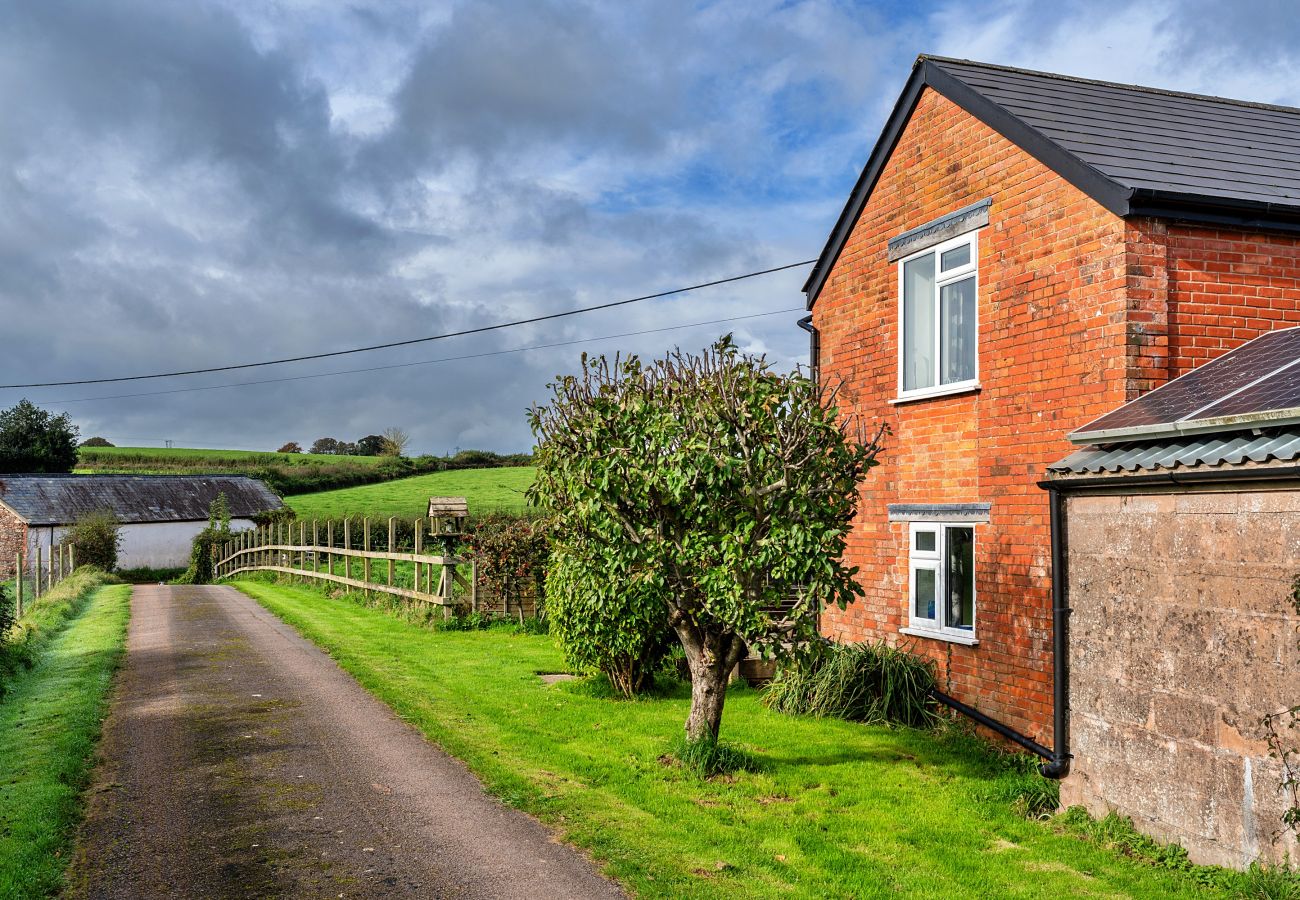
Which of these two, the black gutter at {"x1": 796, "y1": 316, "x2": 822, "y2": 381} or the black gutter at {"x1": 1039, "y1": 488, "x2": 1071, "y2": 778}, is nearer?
the black gutter at {"x1": 1039, "y1": 488, "x2": 1071, "y2": 778}

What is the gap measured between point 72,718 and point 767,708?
26.0 ft

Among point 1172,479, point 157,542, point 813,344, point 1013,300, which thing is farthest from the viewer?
point 157,542

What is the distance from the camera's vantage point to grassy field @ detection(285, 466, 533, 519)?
165 feet

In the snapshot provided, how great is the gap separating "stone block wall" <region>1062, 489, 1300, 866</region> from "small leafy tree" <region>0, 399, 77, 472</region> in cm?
7843

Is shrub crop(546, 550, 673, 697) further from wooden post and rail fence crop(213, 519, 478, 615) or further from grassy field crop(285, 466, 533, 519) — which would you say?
grassy field crop(285, 466, 533, 519)

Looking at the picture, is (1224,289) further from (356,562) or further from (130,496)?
(130,496)

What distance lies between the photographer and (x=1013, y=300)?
10344mm

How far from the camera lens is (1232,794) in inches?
255

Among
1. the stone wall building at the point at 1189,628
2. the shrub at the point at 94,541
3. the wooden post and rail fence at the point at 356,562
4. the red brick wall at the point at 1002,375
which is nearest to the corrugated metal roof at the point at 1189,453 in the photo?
the stone wall building at the point at 1189,628

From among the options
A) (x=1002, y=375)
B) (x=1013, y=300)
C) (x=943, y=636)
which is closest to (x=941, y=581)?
(x=943, y=636)

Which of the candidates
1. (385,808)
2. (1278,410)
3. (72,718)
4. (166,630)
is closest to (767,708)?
(385,808)

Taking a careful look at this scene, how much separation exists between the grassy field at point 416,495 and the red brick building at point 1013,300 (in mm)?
33589

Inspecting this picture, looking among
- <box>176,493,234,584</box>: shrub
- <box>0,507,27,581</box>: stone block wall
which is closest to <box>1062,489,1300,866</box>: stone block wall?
<box>176,493,234,584</box>: shrub

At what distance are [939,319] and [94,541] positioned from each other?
42039mm
